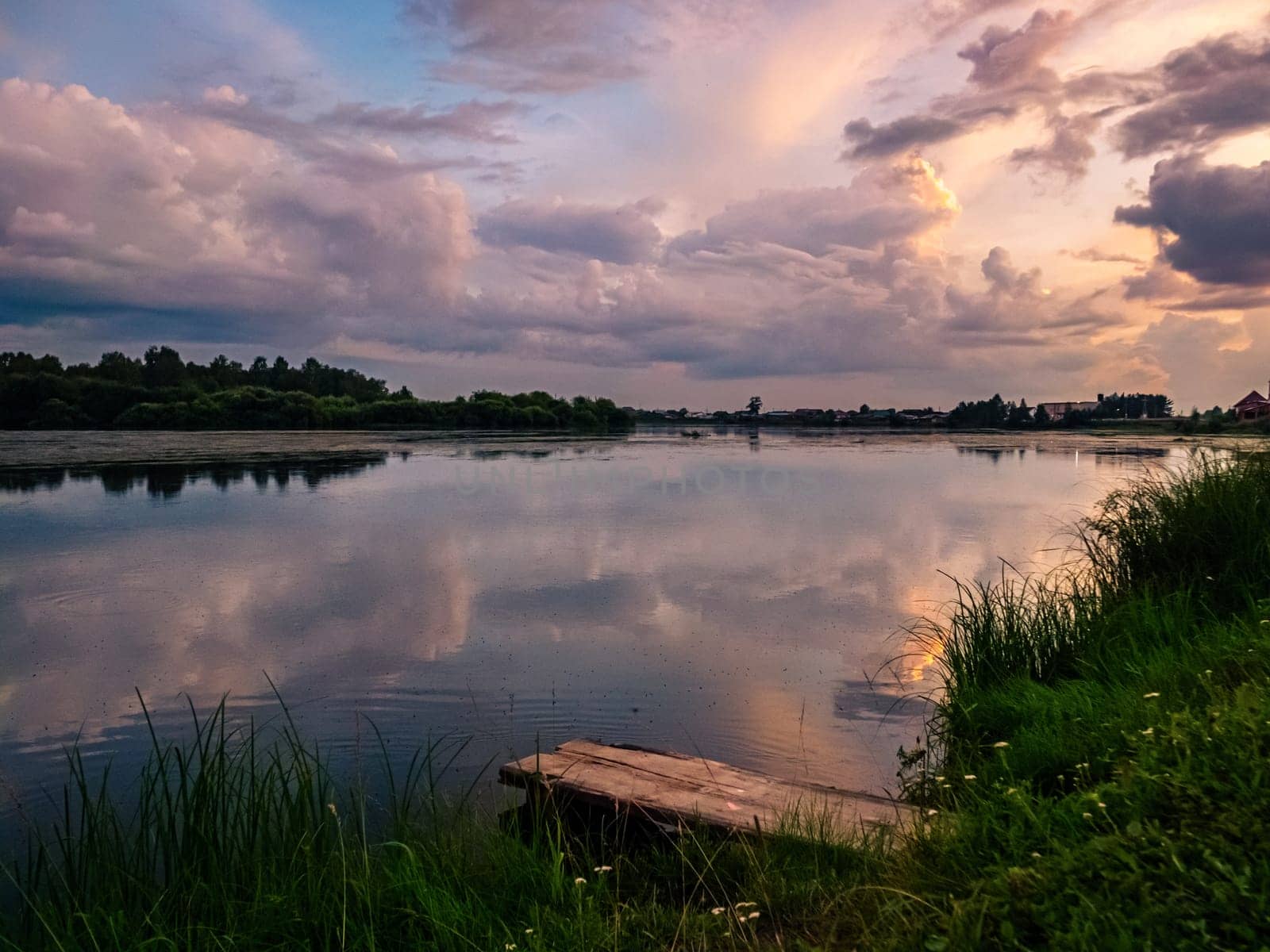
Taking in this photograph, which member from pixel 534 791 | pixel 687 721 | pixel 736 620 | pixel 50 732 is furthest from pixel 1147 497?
pixel 50 732

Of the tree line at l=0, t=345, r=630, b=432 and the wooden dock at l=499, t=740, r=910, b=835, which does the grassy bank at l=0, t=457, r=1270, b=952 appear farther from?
the tree line at l=0, t=345, r=630, b=432

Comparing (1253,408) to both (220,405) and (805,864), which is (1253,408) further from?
(220,405)

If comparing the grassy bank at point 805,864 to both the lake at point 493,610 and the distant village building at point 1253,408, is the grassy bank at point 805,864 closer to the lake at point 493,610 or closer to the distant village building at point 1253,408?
the lake at point 493,610

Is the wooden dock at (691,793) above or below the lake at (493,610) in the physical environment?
above

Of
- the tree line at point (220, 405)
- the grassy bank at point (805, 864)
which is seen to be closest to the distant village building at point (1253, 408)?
the grassy bank at point (805, 864)

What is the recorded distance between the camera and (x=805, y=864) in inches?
149

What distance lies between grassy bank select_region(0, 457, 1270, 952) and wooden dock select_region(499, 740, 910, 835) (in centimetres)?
19

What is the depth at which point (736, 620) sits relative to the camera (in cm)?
945

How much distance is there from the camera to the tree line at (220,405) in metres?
64.0

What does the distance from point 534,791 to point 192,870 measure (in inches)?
64.2

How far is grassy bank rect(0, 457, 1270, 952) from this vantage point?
2.54 meters

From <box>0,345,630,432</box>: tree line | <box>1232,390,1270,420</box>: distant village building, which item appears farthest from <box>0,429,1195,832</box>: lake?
<box>0,345,630,432</box>: tree line

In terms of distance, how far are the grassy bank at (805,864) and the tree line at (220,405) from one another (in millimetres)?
71768

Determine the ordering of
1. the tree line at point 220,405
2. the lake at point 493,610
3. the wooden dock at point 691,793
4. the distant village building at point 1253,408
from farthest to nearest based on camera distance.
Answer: the tree line at point 220,405 < the distant village building at point 1253,408 < the lake at point 493,610 < the wooden dock at point 691,793
